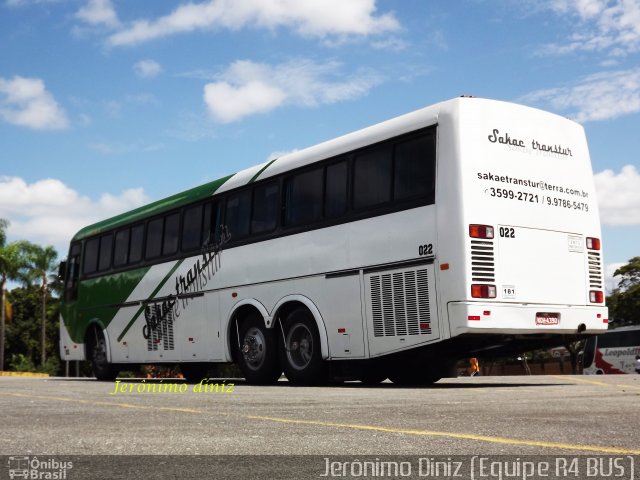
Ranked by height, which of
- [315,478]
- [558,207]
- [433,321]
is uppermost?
[558,207]

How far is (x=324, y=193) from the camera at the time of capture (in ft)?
45.5

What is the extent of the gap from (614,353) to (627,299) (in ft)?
78.5

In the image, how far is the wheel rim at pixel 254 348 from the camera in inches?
590

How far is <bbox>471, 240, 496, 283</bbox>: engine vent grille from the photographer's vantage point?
11.7 metres

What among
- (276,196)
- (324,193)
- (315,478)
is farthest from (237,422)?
(276,196)

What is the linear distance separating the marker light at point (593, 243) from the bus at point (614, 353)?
83.8 ft

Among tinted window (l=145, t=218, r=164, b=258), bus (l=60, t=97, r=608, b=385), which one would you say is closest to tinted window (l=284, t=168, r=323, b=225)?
bus (l=60, t=97, r=608, b=385)

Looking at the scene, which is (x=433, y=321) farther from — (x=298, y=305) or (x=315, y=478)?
(x=315, y=478)

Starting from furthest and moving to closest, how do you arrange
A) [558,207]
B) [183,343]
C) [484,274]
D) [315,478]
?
[183,343] < [558,207] < [484,274] < [315,478]

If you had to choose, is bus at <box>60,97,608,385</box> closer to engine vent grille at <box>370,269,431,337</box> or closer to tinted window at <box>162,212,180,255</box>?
engine vent grille at <box>370,269,431,337</box>

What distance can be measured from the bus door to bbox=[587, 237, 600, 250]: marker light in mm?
2862

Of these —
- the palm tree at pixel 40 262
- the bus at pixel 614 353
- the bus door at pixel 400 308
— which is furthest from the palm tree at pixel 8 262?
the bus door at pixel 400 308

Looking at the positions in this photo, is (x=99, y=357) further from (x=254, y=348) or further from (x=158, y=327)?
(x=254, y=348)

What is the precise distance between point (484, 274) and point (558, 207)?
193cm
